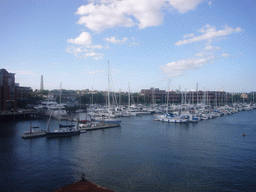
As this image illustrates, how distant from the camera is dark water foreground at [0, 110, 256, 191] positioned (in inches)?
433

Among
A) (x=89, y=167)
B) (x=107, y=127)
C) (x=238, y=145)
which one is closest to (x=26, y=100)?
(x=107, y=127)

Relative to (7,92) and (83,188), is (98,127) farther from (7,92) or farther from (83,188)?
(7,92)

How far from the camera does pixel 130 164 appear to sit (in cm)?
1377

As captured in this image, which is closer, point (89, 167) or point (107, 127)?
point (89, 167)

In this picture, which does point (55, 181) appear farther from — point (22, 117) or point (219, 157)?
point (22, 117)

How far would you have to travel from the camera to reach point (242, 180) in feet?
38.4

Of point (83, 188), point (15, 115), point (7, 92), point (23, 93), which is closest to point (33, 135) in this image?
point (83, 188)

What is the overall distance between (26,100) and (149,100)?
141 ft

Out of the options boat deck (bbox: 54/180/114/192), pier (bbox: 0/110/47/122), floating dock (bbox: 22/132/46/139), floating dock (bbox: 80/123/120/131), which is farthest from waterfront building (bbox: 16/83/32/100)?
boat deck (bbox: 54/180/114/192)

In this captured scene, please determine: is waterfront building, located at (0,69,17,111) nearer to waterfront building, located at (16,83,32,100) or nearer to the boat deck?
waterfront building, located at (16,83,32,100)

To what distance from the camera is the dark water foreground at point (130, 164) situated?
11.0 metres

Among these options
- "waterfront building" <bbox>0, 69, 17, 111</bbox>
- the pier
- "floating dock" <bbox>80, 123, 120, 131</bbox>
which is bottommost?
"floating dock" <bbox>80, 123, 120, 131</bbox>

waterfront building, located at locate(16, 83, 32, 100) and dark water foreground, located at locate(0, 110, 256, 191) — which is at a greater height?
waterfront building, located at locate(16, 83, 32, 100)

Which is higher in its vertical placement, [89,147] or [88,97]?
[88,97]
